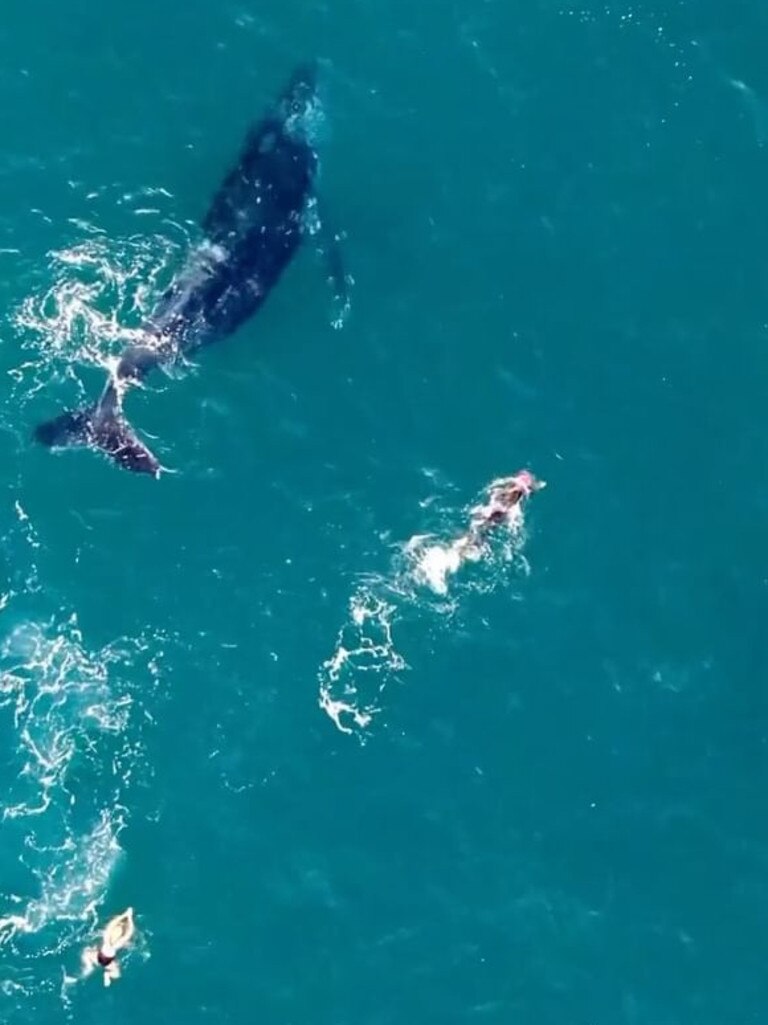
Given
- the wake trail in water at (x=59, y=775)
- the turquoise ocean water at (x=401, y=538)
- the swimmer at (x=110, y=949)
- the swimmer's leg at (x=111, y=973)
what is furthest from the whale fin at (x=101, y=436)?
the swimmer's leg at (x=111, y=973)

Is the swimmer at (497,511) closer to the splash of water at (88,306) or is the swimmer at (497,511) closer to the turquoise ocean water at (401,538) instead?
the turquoise ocean water at (401,538)

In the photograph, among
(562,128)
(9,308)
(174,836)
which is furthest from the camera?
(562,128)

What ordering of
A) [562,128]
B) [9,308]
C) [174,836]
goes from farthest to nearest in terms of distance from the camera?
[562,128]
[9,308]
[174,836]

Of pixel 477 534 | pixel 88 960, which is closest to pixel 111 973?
pixel 88 960

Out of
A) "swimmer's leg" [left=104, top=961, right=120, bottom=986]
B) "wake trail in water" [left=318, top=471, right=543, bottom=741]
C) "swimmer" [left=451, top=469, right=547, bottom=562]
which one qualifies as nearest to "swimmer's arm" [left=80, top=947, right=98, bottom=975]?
"swimmer's leg" [left=104, top=961, right=120, bottom=986]

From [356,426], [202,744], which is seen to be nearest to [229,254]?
[356,426]

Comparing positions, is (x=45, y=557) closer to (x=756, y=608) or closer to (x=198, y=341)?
(x=198, y=341)

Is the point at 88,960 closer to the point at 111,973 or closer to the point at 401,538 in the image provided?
the point at 111,973
